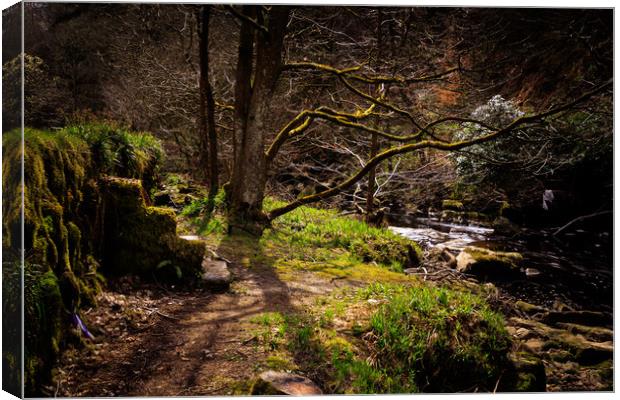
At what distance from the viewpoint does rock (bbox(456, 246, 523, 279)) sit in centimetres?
703

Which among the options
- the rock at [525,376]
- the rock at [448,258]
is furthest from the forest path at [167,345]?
the rock at [448,258]

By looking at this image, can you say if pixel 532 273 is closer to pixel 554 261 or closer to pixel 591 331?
pixel 554 261

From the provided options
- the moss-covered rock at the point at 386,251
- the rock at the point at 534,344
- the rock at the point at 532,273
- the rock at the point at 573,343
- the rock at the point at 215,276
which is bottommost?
the rock at the point at 534,344

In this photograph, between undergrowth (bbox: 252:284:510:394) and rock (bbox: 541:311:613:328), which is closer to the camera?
undergrowth (bbox: 252:284:510:394)

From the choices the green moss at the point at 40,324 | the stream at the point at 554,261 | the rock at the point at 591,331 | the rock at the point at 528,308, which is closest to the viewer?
the green moss at the point at 40,324

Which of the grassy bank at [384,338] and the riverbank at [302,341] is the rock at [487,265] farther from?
the grassy bank at [384,338]

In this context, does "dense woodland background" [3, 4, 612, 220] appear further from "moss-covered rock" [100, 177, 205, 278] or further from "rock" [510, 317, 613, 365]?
"rock" [510, 317, 613, 365]

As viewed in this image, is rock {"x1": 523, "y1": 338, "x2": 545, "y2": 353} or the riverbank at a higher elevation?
the riverbank

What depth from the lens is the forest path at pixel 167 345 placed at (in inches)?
113

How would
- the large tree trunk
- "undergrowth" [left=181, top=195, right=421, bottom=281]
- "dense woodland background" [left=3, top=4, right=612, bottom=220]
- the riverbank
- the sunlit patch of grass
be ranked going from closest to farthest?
the riverbank, "dense woodland background" [left=3, top=4, right=612, bottom=220], "undergrowth" [left=181, top=195, right=421, bottom=281], the large tree trunk, the sunlit patch of grass

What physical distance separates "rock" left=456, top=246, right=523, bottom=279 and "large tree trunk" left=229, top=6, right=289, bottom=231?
321 cm

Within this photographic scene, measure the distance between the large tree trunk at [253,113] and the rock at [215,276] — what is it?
202 cm

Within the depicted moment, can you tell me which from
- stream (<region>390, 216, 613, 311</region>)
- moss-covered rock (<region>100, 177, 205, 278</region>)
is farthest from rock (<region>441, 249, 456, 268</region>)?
moss-covered rock (<region>100, 177, 205, 278</region>)

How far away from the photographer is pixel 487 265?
7215 mm
